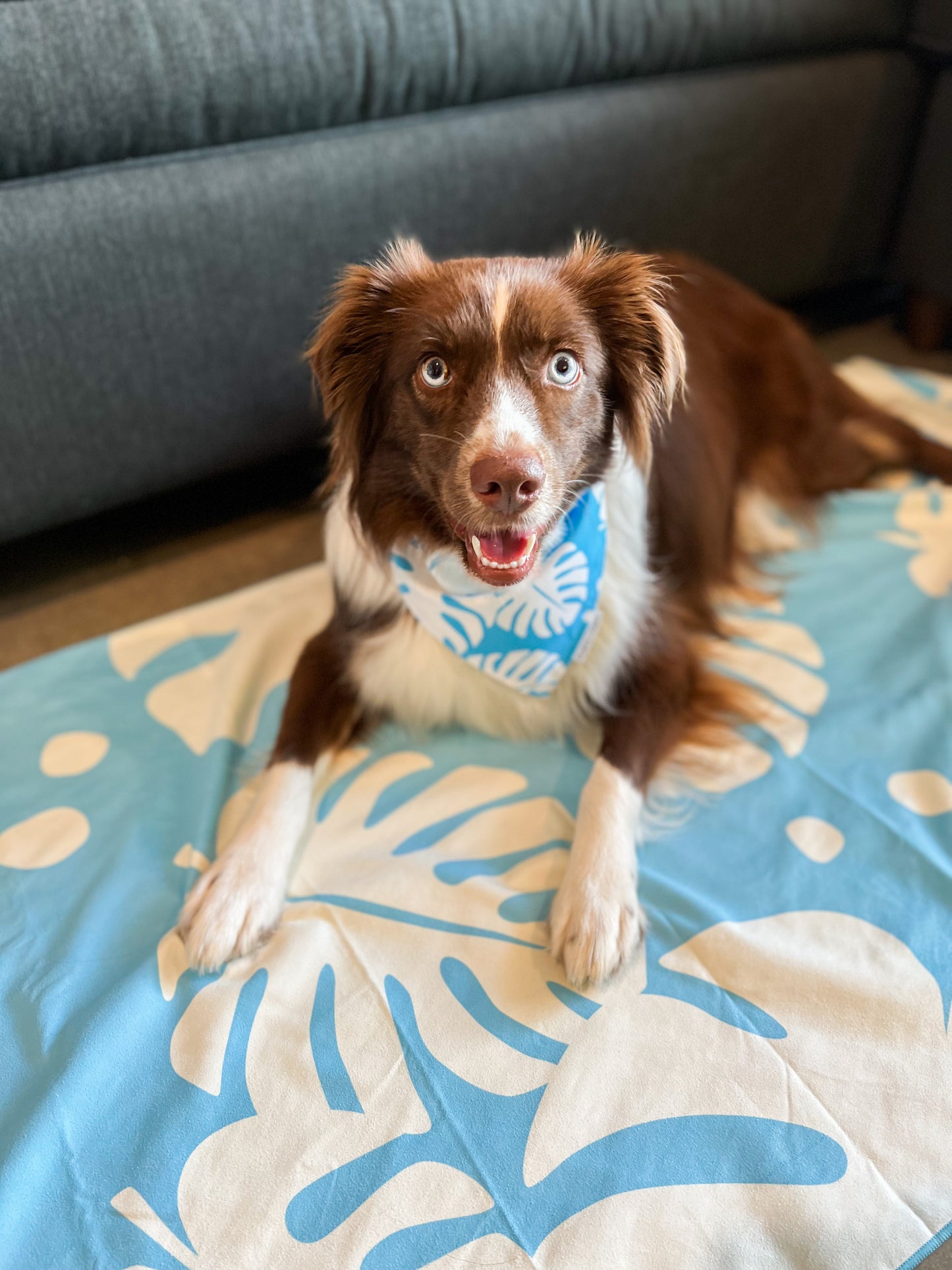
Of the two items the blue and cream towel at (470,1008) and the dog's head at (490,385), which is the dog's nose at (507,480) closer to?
the dog's head at (490,385)

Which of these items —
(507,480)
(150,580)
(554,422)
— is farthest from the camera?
(150,580)

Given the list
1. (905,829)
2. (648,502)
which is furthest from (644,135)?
(905,829)

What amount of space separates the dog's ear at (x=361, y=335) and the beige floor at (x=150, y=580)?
3.68 ft

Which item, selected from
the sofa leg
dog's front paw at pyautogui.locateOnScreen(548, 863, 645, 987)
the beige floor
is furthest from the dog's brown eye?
the sofa leg

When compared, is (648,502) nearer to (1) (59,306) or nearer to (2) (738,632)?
(2) (738,632)

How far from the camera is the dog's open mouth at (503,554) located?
5.75 feet

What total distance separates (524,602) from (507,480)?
17.4 inches

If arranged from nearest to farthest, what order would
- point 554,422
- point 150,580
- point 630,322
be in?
point 554,422, point 630,322, point 150,580

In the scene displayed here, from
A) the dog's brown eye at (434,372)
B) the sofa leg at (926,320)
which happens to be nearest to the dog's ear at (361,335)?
the dog's brown eye at (434,372)

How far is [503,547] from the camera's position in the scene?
1.76 m

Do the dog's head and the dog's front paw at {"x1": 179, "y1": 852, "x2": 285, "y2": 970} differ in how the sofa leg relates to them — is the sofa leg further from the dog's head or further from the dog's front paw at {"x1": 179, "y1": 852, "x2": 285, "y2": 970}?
the dog's front paw at {"x1": 179, "y1": 852, "x2": 285, "y2": 970}

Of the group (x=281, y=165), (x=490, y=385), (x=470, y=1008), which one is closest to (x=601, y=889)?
(x=470, y=1008)

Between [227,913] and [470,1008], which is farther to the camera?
[227,913]

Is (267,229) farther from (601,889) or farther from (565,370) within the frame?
(601,889)
